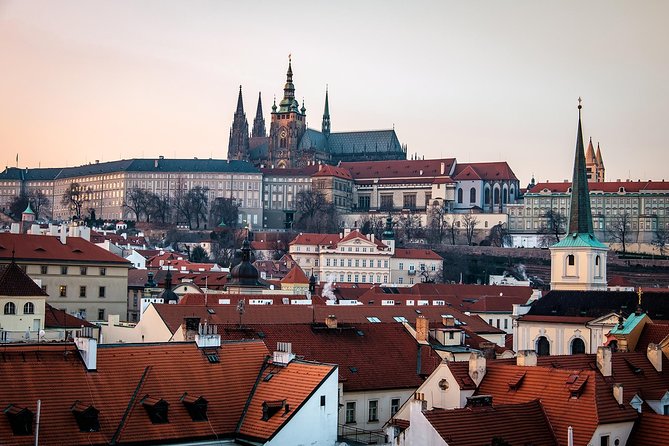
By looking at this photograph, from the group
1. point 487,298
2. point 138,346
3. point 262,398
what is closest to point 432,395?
point 262,398

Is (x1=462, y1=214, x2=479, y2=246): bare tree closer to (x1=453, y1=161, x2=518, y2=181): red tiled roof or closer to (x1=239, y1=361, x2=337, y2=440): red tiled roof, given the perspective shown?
(x1=453, y1=161, x2=518, y2=181): red tiled roof

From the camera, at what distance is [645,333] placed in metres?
45.5

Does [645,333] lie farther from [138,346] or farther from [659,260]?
[659,260]

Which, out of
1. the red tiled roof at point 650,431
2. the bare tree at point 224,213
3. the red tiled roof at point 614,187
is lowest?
the red tiled roof at point 650,431

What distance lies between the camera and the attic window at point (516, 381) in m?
30.9

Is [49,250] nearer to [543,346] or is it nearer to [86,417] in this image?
[543,346]

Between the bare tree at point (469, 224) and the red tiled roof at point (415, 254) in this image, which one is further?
the bare tree at point (469, 224)

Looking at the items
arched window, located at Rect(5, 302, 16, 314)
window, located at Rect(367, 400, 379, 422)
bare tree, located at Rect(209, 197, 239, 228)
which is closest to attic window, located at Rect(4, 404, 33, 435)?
window, located at Rect(367, 400, 379, 422)

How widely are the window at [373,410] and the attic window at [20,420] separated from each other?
1533 cm

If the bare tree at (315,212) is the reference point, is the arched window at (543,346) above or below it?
below

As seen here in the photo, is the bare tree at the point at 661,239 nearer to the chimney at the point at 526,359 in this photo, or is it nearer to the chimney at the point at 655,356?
the chimney at the point at 655,356

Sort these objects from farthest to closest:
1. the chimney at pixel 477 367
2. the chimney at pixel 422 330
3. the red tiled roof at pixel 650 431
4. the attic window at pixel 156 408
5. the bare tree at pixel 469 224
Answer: the bare tree at pixel 469 224 < the chimney at pixel 422 330 < the chimney at pixel 477 367 < the red tiled roof at pixel 650 431 < the attic window at pixel 156 408

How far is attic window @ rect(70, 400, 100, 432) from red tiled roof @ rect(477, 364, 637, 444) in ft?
37.3

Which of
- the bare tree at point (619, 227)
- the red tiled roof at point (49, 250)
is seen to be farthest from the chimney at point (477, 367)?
the bare tree at point (619, 227)
